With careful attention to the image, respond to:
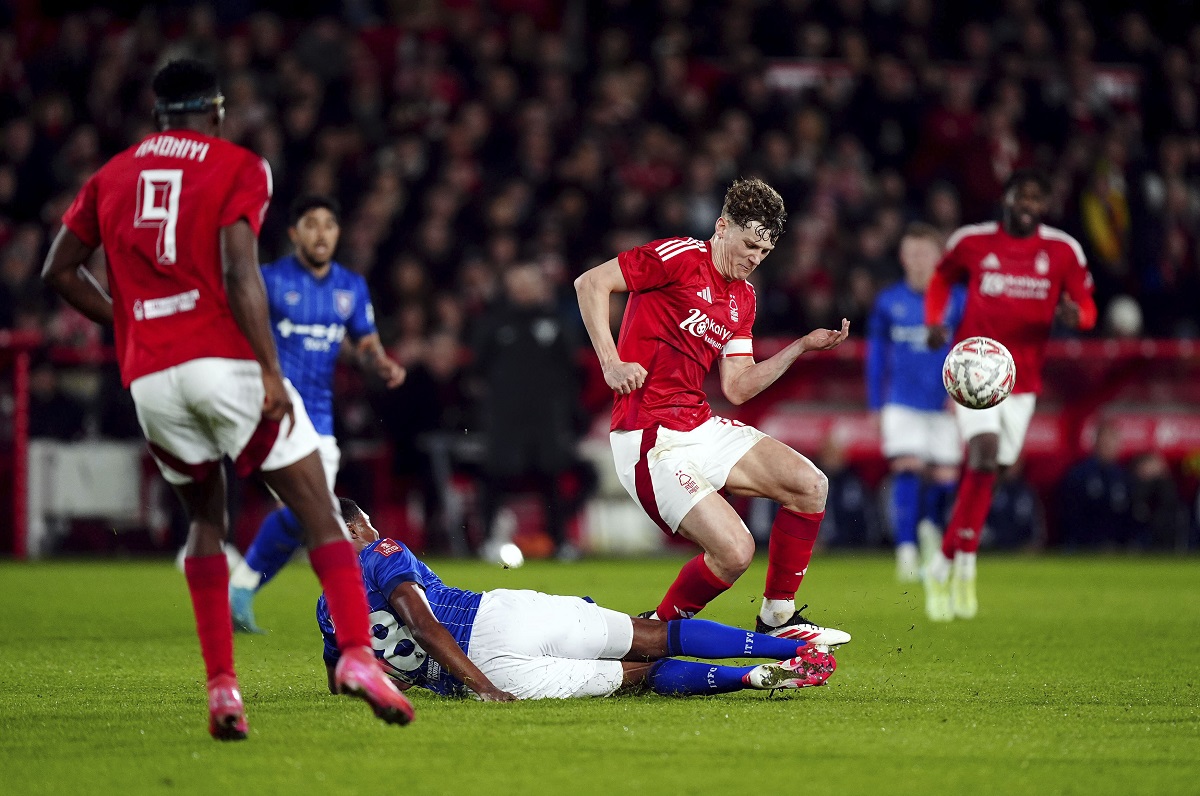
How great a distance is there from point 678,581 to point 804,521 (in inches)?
24.2

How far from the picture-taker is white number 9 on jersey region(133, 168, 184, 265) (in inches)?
199

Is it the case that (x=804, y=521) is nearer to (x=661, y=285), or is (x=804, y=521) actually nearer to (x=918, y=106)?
(x=661, y=285)

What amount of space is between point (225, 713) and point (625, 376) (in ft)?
6.94

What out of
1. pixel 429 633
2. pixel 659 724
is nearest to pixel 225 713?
pixel 429 633

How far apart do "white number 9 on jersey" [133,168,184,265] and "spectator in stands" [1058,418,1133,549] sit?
40.8 ft

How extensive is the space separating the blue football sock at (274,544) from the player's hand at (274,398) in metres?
4.13

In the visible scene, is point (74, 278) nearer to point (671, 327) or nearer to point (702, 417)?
point (671, 327)

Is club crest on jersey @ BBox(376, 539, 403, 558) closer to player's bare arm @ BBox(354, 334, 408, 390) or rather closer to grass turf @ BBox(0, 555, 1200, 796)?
grass turf @ BBox(0, 555, 1200, 796)

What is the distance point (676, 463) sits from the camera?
6.80m

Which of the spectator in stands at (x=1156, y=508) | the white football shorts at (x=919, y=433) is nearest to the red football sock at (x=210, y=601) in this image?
the white football shorts at (x=919, y=433)

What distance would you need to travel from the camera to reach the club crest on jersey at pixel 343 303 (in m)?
9.33

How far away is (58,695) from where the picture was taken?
6418 millimetres

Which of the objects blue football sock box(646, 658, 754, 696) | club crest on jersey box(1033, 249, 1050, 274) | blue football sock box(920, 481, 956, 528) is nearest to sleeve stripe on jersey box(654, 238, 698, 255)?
blue football sock box(646, 658, 754, 696)

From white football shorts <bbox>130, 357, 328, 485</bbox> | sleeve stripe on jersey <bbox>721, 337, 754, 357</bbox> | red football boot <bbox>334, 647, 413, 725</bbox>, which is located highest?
sleeve stripe on jersey <bbox>721, 337, 754, 357</bbox>
